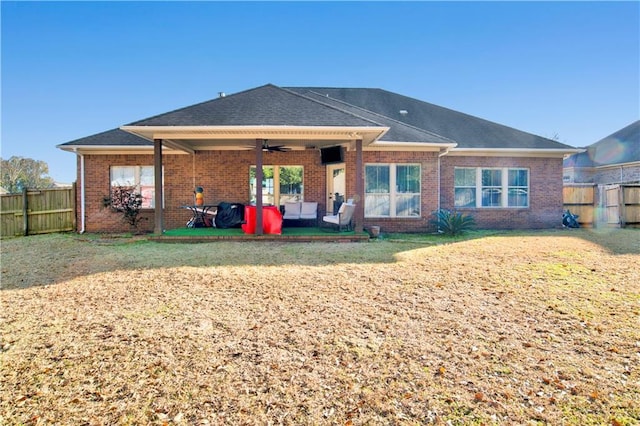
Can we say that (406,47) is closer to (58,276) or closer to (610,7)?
(610,7)

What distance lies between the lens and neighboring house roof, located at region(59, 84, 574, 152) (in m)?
8.92

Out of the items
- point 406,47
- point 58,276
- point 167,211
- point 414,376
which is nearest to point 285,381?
point 414,376

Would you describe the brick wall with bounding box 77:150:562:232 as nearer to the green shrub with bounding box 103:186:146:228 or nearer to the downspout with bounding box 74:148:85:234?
the downspout with bounding box 74:148:85:234

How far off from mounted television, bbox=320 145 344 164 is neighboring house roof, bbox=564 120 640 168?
53.9ft

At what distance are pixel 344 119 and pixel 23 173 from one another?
35.9 m

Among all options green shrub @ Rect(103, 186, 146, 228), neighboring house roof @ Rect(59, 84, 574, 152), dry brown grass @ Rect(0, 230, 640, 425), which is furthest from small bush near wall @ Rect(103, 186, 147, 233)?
dry brown grass @ Rect(0, 230, 640, 425)

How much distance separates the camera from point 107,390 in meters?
2.59

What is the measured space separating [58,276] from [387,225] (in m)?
9.02

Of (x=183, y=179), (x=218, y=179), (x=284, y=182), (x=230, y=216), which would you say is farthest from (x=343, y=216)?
(x=183, y=179)

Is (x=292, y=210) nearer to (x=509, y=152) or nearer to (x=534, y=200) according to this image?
(x=509, y=152)

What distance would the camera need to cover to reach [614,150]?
20.8 metres

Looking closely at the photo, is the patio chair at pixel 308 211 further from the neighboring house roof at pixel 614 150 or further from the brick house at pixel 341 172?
the neighboring house roof at pixel 614 150

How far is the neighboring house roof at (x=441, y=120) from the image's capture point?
42.9 ft

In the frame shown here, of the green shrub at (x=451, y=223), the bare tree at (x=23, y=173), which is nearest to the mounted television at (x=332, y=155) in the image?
the green shrub at (x=451, y=223)
